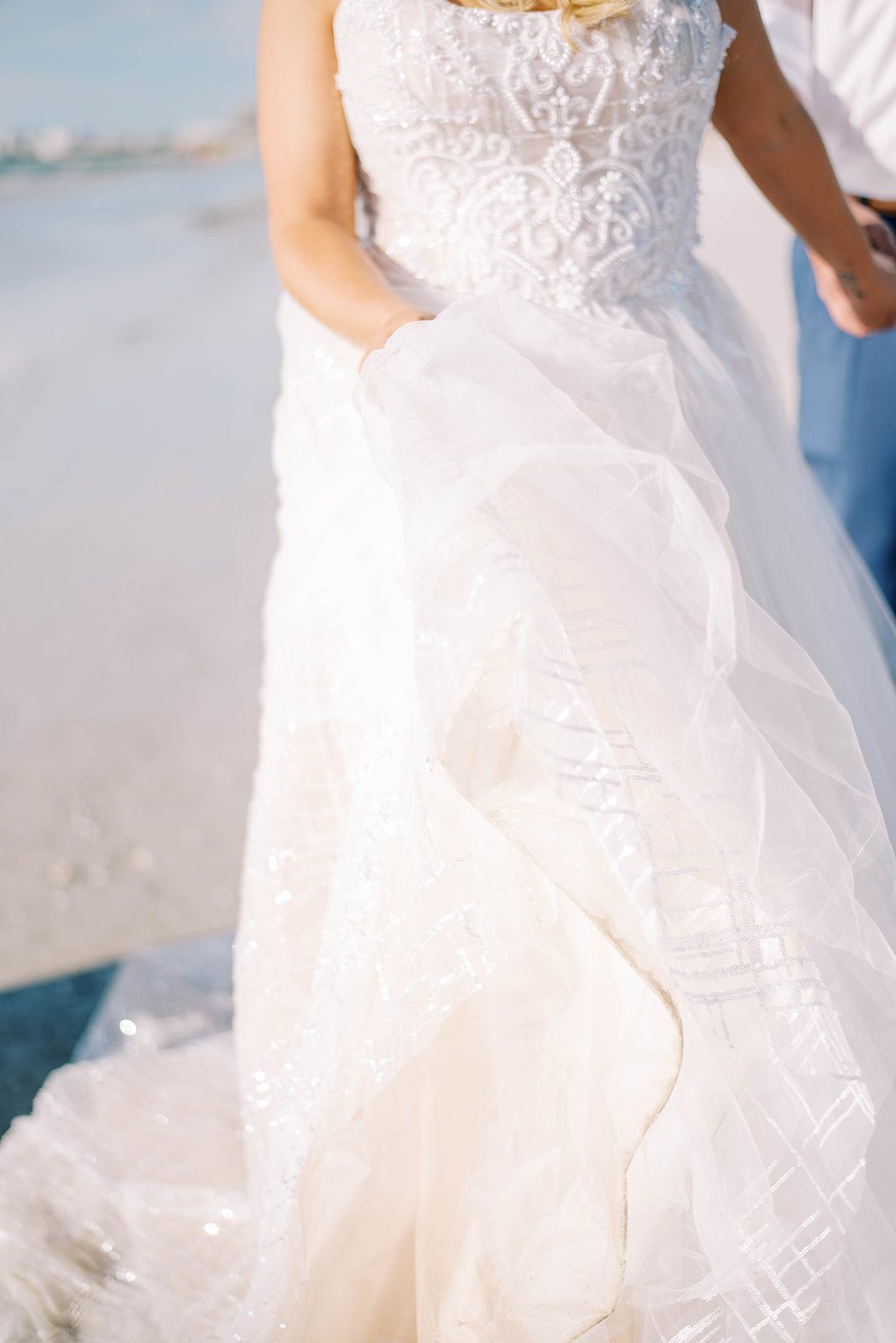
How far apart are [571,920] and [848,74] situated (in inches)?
66.3

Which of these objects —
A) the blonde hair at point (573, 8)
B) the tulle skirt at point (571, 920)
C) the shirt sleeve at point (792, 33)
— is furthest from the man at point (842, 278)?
the tulle skirt at point (571, 920)

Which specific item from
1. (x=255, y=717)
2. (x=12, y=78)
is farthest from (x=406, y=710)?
(x=12, y=78)

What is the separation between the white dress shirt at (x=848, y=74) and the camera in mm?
1943

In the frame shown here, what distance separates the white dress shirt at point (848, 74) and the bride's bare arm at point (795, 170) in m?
0.41

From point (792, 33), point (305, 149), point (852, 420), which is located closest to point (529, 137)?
point (305, 149)

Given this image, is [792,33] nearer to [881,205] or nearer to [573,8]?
[881,205]

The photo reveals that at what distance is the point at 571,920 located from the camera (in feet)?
3.08

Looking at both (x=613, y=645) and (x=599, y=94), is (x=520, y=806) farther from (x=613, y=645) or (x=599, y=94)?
(x=599, y=94)

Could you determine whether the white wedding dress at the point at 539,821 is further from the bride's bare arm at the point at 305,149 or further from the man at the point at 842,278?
the man at the point at 842,278

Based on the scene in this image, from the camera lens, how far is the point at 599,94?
3.85ft

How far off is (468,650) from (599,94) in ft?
2.08

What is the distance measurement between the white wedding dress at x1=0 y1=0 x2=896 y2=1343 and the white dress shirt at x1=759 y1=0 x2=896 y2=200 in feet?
2.80

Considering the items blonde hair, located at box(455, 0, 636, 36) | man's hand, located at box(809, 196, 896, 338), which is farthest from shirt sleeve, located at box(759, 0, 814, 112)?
blonde hair, located at box(455, 0, 636, 36)

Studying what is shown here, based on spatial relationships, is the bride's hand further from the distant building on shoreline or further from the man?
the distant building on shoreline
